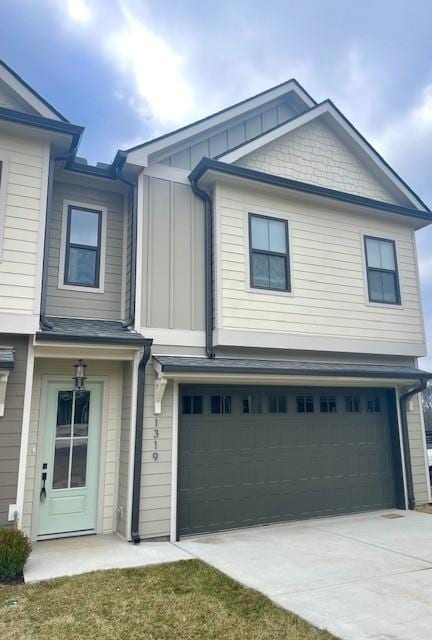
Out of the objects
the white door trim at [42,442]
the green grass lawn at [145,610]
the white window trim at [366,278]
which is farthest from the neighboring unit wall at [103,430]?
the white window trim at [366,278]

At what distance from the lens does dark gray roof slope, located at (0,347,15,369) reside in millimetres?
5559

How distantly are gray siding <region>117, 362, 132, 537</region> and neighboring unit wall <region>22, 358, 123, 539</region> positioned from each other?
5.2 inches

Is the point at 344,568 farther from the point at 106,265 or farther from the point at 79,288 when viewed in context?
the point at 106,265

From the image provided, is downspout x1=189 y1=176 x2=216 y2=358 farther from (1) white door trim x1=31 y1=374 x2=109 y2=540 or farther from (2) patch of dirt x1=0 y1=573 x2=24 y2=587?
(2) patch of dirt x1=0 y1=573 x2=24 y2=587

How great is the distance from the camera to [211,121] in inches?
329

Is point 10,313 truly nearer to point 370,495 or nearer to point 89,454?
point 89,454

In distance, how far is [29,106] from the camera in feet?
22.1

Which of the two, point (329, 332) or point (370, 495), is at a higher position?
point (329, 332)

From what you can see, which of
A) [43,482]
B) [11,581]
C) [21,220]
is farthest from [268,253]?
[11,581]

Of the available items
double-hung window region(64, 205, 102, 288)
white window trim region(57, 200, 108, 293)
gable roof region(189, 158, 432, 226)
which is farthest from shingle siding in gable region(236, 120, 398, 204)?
double-hung window region(64, 205, 102, 288)

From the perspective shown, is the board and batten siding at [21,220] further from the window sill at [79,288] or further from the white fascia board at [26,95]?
the window sill at [79,288]

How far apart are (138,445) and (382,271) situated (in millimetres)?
6128

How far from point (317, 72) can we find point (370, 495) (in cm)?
1035

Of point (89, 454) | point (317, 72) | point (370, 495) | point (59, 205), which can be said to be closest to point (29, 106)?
point (59, 205)
